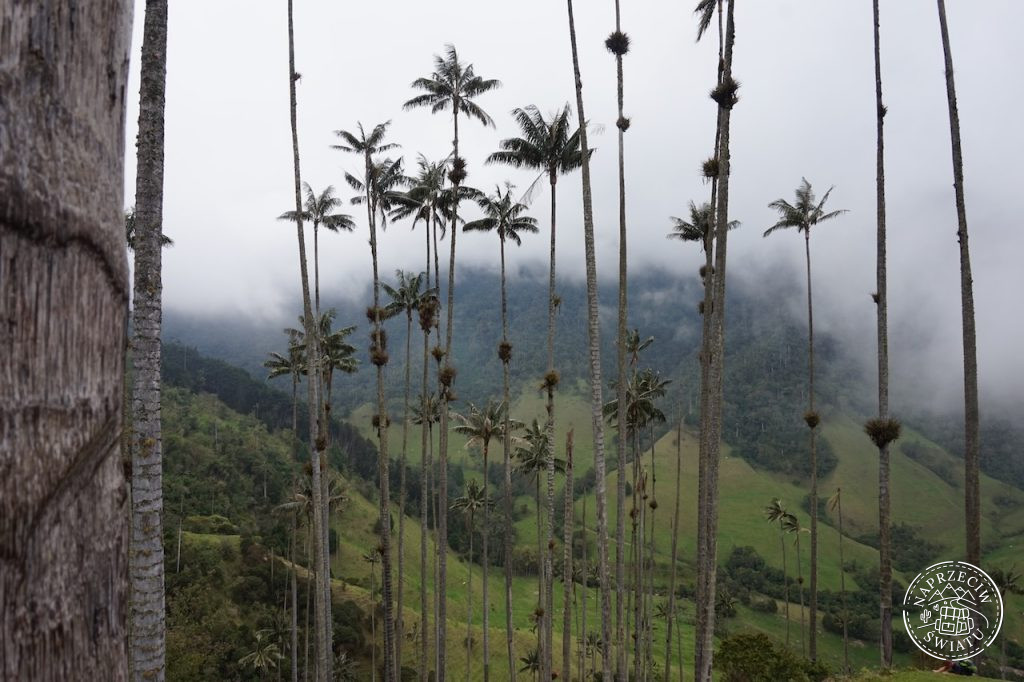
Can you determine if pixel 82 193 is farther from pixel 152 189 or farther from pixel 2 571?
pixel 152 189

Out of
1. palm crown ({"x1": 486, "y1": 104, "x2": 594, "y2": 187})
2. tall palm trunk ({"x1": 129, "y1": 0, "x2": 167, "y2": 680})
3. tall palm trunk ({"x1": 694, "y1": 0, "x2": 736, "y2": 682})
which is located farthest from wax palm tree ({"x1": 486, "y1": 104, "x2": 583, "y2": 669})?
tall palm trunk ({"x1": 129, "y1": 0, "x2": 167, "y2": 680})

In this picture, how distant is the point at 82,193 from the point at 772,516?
41.3 metres

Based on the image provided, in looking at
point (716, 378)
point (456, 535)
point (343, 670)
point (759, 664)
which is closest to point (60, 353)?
point (716, 378)

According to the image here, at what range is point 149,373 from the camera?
6164mm

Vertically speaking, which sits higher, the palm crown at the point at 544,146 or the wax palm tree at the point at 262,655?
the palm crown at the point at 544,146

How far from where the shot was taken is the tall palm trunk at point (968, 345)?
10914 mm

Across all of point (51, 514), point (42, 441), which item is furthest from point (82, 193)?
point (51, 514)

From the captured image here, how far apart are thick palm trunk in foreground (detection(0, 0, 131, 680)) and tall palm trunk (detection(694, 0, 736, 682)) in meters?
10.7

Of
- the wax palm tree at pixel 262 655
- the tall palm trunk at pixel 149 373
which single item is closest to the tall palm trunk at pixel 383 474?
the tall palm trunk at pixel 149 373

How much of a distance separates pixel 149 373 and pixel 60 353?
21.1 feet

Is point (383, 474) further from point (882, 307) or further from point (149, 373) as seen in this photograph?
point (882, 307)

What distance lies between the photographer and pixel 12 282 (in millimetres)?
716

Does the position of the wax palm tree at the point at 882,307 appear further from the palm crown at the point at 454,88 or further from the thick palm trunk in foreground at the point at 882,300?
the palm crown at the point at 454,88

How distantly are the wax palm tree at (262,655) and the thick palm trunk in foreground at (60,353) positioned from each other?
38.8 meters
